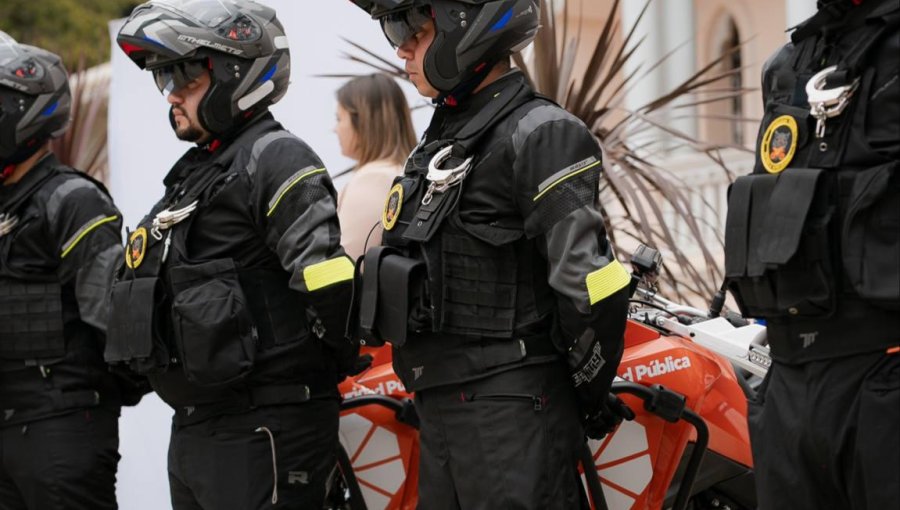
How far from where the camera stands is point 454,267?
3.86 metres

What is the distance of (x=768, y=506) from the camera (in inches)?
134

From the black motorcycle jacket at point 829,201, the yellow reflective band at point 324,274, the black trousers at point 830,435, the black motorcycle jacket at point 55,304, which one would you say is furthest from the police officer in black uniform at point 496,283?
the black motorcycle jacket at point 55,304

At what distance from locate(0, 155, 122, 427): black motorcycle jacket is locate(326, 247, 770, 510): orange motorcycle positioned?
1140 mm

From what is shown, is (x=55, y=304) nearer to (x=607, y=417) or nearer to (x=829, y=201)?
(x=607, y=417)

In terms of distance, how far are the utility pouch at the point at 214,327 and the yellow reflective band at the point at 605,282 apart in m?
1.21

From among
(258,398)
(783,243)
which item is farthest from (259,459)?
(783,243)

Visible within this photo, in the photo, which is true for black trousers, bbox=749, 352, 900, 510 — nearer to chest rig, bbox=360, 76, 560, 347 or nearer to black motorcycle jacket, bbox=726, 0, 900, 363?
black motorcycle jacket, bbox=726, 0, 900, 363

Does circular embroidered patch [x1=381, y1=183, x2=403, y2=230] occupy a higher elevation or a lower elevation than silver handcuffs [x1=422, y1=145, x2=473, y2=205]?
lower

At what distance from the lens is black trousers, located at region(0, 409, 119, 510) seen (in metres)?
5.01

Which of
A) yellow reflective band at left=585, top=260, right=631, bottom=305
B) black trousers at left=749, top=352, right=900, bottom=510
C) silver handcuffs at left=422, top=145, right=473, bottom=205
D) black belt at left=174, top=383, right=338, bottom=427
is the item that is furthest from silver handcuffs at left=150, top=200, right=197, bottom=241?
black trousers at left=749, top=352, right=900, bottom=510

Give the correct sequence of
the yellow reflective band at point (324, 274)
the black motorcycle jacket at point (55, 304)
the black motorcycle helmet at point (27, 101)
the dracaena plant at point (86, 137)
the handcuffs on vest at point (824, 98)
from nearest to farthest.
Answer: the handcuffs on vest at point (824, 98), the yellow reflective band at point (324, 274), the black motorcycle jacket at point (55, 304), the black motorcycle helmet at point (27, 101), the dracaena plant at point (86, 137)

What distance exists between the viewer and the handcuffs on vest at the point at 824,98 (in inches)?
128

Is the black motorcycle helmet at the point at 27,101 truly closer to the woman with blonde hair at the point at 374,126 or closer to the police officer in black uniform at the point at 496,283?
the woman with blonde hair at the point at 374,126

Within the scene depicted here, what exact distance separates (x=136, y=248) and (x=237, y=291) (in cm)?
45
